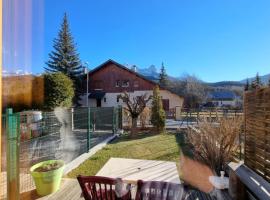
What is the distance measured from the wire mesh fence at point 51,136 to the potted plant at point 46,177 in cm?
33

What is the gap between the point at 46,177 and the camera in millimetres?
3621

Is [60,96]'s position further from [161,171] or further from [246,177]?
[246,177]

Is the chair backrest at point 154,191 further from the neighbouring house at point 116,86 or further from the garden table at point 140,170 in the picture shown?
the neighbouring house at point 116,86

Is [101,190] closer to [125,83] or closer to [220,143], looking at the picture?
[220,143]

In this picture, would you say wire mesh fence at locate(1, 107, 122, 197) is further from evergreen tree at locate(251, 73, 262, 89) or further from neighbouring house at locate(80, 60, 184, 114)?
neighbouring house at locate(80, 60, 184, 114)

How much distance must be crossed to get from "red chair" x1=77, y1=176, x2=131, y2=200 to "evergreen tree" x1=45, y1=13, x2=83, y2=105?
22.3 metres

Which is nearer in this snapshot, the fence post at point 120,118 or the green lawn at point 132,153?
the green lawn at point 132,153

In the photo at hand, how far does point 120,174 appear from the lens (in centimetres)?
504

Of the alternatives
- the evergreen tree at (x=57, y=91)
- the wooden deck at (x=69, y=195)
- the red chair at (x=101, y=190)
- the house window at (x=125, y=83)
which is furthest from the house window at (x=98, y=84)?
the red chair at (x=101, y=190)

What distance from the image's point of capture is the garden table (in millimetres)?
4781

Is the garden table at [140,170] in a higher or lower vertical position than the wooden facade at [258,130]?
lower

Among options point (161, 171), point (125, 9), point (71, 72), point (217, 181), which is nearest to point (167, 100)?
point (71, 72)

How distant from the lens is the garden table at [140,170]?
15.7 ft

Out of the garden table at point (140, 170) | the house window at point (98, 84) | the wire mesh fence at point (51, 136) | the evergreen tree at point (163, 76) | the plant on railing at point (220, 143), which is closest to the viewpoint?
the plant on railing at point (220, 143)
